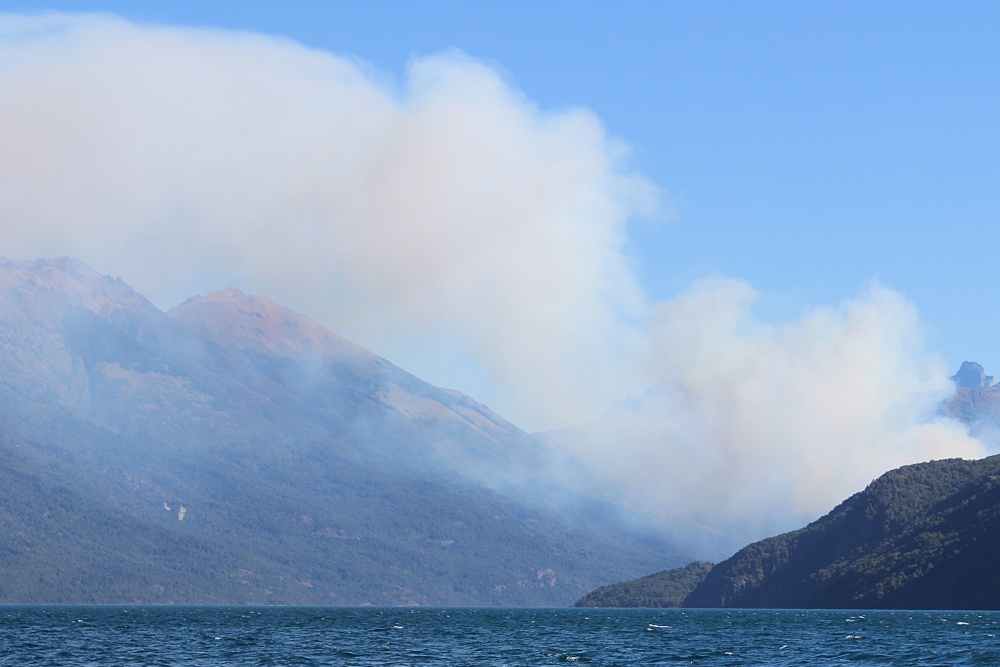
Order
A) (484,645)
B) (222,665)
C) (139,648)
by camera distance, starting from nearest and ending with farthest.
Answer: (222,665) < (139,648) < (484,645)

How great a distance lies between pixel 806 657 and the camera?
15600 centimetres

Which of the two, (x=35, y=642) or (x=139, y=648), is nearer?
(x=139, y=648)

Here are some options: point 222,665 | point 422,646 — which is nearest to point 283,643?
point 422,646

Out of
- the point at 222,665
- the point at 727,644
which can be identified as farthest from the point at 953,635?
the point at 222,665

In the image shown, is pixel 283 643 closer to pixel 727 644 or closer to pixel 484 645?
pixel 484 645

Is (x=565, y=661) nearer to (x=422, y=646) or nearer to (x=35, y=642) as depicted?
(x=422, y=646)

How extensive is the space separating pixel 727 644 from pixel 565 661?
1751 inches

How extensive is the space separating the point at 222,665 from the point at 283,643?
50671mm

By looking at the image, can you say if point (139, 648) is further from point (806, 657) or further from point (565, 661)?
point (806, 657)

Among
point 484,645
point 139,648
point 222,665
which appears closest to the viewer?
point 222,665

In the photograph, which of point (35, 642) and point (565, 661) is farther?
point (35, 642)

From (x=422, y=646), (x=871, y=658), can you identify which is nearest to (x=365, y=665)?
(x=422, y=646)

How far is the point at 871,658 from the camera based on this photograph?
152 meters

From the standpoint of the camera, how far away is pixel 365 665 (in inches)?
5846
